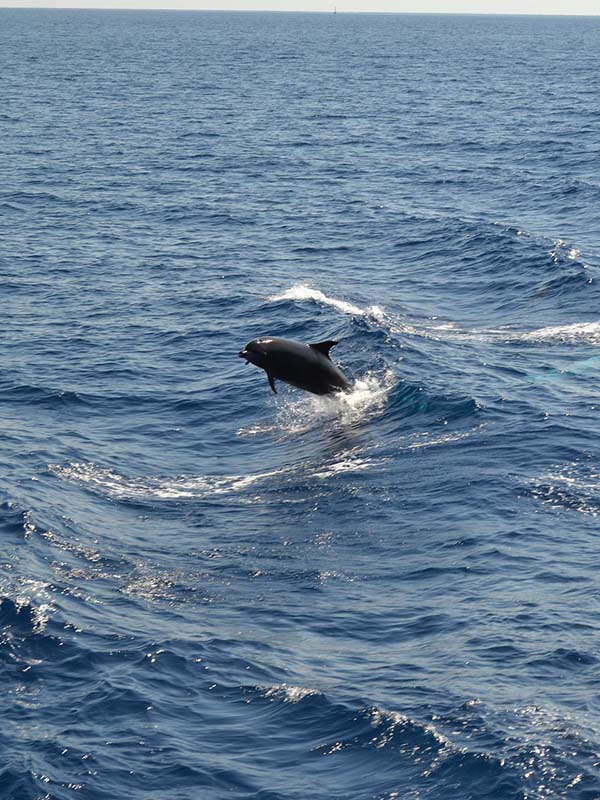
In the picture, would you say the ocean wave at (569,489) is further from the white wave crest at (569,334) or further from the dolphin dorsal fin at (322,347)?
the white wave crest at (569,334)

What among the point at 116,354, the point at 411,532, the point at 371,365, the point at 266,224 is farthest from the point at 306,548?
the point at 266,224

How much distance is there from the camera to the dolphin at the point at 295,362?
128ft

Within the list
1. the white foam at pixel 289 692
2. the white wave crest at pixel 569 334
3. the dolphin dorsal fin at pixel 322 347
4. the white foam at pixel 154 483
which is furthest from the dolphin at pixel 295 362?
the white wave crest at pixel 569 334

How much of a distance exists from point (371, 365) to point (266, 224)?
30036 mm

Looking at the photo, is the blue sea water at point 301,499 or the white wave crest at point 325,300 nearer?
the blue sea water at point 301,499

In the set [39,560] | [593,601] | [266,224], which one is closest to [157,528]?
[39,560]

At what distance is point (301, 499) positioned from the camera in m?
37.2

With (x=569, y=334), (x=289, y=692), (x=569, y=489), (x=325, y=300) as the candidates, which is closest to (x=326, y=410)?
(x=569, y=489)

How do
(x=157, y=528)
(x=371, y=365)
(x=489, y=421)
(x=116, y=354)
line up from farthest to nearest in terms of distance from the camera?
(x=116, y=354), (x=371, y=365), (x=489, y=421), (x=157, y=528)

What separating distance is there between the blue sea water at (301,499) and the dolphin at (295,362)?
2130 millimetres

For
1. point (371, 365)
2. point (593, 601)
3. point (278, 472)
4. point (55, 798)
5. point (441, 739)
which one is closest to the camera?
point (55, 798)

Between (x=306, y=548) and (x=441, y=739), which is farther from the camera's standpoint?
(x=306, y=548)

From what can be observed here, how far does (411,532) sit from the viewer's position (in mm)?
34750

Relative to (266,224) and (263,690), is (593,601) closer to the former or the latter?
(263,690)
